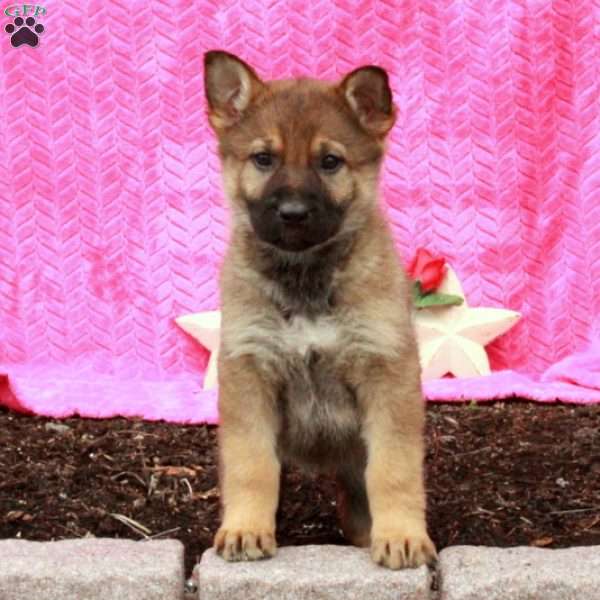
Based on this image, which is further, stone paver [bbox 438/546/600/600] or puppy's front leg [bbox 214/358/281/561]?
puppy's front leg [bbox 214/358/281/561]

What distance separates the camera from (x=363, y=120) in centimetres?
350

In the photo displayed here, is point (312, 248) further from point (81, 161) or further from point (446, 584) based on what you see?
point (81, 161)

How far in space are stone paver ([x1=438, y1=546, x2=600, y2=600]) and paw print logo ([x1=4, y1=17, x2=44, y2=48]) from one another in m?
3.63

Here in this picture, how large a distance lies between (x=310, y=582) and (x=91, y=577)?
489mm

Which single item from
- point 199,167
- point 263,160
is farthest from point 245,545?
Answer: point 199,167

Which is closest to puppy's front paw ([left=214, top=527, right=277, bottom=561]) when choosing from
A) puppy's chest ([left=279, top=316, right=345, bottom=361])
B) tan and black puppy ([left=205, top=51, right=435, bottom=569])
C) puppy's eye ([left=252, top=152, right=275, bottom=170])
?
tan and black puppy ([left=205, top=51, right=435, bottom=569])

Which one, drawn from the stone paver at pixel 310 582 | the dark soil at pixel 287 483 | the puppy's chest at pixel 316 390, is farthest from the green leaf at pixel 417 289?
the stone paver at pixel 310 582

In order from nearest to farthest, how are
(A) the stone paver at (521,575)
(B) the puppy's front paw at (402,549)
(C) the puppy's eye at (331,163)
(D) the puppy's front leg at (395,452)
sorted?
(A) the stone paver at (521,575)
(B) the puppy's front paw at (402,549)
(D) the puppy's front leg at (395,452)
(C) the puppy's eye at (331,163)

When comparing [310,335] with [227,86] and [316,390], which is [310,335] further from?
[227,86]

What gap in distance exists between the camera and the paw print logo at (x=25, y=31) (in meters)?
5.79

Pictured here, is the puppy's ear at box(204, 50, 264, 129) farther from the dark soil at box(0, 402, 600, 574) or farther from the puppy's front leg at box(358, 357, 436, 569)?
the dark soil at box(0, 402, 600, 574)

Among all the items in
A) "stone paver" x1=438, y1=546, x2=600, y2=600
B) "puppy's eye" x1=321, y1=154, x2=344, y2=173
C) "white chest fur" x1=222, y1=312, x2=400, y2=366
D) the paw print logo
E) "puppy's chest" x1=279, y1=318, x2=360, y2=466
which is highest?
"puppy's eye" x1=321, y1=154, x2=344, y2=173

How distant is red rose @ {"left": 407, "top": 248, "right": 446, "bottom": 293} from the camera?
5.66 metres

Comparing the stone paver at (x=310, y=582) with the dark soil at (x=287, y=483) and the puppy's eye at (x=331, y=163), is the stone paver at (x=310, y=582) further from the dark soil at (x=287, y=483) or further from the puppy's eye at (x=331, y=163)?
the puppy's eye at (x=331, y=163)
